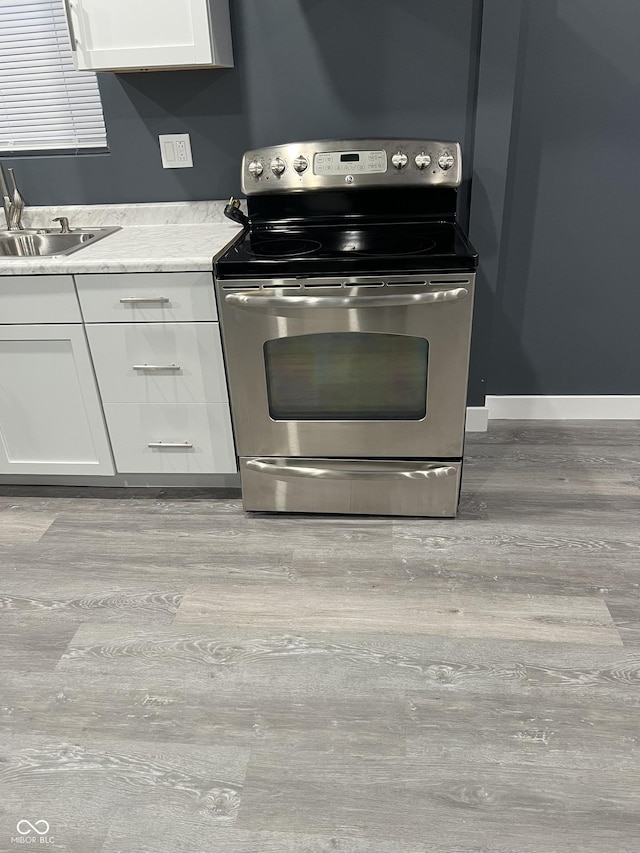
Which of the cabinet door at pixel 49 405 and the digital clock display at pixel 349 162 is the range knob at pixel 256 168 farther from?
the cabinet door at pixel 49 405

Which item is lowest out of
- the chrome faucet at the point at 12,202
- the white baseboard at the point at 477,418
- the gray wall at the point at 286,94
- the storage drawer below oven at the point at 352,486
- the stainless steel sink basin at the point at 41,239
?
the white baseboard at the point at 477,418

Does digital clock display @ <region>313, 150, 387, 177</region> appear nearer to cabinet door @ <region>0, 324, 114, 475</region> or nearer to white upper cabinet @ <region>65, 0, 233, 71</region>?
white upper cabinet @ <region>65, 0, 233, 71</region>

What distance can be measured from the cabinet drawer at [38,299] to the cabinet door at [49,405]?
1.2 inches

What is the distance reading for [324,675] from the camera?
153 centimetres

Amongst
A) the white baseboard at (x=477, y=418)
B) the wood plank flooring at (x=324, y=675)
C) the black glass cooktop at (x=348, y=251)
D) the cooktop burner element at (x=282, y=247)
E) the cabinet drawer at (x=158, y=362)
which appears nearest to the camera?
the wood plank flooring at (x=324, y=675)

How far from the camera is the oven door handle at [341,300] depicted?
1.74 metres

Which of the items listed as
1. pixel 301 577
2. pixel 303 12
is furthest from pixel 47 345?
pixel 303 12

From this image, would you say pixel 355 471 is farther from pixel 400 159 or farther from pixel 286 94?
pixel 286 94

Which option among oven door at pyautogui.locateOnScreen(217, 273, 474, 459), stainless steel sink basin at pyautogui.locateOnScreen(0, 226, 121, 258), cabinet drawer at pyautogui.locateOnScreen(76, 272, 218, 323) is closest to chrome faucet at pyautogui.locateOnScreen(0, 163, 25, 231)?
stainless steel sink basin at pyautogui.locateOnScreen(0, 226, 121, 258)

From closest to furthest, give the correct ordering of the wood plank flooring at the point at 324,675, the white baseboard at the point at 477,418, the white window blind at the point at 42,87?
1. the wood plank flooring at the point at 324,675
2. the white window blind at the point at 42,87
3. the white baseboard at the point at 477,418

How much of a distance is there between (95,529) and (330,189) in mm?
1401

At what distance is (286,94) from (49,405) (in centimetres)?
136

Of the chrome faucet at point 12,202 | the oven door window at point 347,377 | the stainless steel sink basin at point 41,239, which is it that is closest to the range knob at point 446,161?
the oven door window at point 347,377

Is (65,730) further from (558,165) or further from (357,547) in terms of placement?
(558,165)
